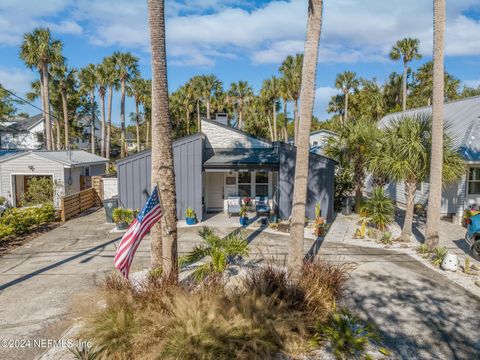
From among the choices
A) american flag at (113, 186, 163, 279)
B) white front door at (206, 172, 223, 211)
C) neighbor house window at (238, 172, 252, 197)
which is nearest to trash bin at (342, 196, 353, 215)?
neighbor house window at (238, 172, 252, 197)

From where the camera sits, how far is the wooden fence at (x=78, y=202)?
1511cm

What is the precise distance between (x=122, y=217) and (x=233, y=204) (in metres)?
5.16

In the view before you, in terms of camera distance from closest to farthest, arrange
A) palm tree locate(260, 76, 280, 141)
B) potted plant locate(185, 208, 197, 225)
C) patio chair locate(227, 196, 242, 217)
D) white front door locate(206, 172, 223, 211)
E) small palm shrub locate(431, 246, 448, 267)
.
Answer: small palm shrub locate(431, 246, 448, 267), potted plant locate(185, 208, 197, 225), patio chair locate(227, 196, 242, 217), white front door locate(206, 172, 223, 211), palm tree locate(260, 76, 280, 141)

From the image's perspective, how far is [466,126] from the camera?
1527cm

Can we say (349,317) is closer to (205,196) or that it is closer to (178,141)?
(178,141)

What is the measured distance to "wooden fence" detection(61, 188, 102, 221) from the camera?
15.1 m

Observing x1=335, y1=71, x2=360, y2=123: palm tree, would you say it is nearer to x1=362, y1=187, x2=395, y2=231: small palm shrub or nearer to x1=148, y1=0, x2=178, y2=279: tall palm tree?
x1=362, y1=187, x2=395, y2=231: small palm shrub

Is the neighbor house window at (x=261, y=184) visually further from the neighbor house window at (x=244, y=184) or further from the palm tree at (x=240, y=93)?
the palm tree at (x=240, y=93)

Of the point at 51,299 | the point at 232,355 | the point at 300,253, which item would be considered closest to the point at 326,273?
the point at 300,253

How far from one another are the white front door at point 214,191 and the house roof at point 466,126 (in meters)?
8.59

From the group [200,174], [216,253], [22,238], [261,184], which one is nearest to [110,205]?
[22,238]

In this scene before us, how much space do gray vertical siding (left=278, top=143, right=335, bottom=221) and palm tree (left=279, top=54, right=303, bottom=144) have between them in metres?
14.0

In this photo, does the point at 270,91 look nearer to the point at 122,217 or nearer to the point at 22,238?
the point at 122,217

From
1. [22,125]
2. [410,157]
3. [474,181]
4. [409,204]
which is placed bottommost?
[409,204]
